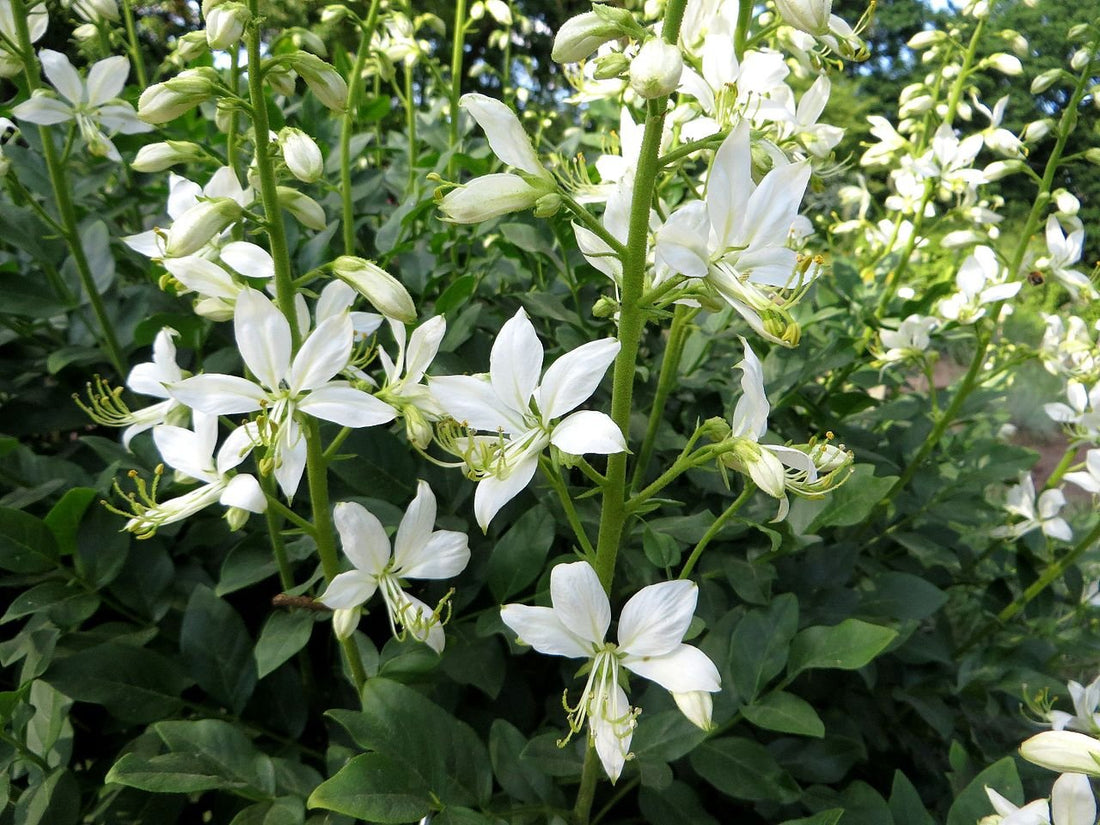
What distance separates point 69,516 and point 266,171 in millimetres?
754

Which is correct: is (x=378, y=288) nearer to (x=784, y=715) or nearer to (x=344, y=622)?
(x=344, y=622)

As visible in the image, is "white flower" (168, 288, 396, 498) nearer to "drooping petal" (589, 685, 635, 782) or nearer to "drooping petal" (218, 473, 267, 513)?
"drooping petal" (218, 473, 267, 513)

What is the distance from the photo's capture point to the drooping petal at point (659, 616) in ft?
3.45

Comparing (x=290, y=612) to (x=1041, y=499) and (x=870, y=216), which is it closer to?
(x=1041, y=499)

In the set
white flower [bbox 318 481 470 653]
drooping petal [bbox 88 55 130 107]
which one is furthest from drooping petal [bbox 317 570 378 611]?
drooping petal [bbox 88 55 130 107]

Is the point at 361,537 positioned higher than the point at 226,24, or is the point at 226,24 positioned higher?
the point at 226,24

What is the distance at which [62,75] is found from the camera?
1.82 m

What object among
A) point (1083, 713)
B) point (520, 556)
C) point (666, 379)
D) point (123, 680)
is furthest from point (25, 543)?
point (1083, 713)

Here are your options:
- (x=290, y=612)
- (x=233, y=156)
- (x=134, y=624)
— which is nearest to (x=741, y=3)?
(x=233, y=156)

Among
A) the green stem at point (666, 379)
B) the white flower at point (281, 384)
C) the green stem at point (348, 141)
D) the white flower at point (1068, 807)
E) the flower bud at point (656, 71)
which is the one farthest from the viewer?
the green stem at point (348, 141)

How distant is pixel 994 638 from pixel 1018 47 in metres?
1.54

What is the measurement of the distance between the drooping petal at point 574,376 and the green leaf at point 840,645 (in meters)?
0.59

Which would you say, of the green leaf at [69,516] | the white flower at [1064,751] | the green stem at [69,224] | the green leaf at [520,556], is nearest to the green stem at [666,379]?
the green leaf at [520,556]

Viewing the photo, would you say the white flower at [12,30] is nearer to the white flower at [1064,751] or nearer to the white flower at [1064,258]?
the white flower at [1064,751]
